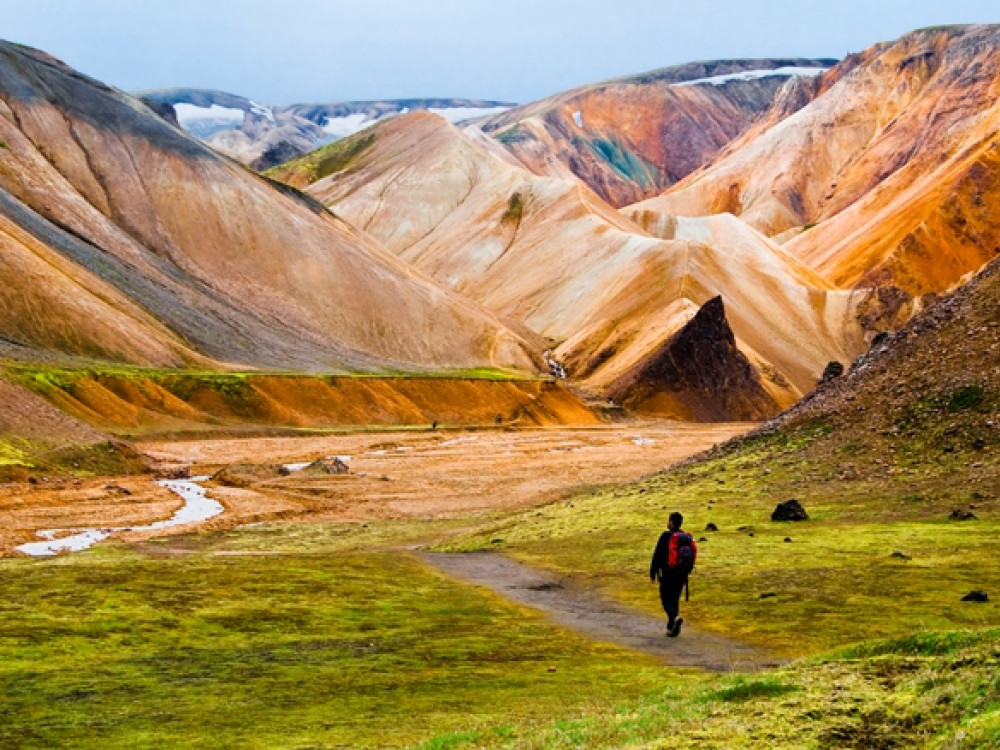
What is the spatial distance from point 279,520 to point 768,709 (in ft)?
150

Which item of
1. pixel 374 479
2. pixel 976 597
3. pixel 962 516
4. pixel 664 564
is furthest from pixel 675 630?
pixel 374 479

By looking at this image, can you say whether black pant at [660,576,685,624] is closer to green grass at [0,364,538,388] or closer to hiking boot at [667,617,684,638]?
hiking boot at [667,617,684,638]

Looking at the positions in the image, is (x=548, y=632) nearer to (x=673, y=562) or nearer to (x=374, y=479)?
(x=673, y=562)

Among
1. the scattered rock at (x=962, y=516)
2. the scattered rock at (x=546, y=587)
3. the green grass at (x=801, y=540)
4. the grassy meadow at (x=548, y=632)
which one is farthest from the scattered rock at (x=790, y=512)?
the scattered rock at (x=546, y=587)

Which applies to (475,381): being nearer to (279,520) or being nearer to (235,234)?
(235,234)

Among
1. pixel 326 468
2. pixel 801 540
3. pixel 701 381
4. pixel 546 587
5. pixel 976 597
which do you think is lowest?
pixel 976 597

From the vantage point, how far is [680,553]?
87.2 feet

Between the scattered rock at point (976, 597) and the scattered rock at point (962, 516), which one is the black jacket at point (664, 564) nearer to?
the scattered rock at point (976, 597)

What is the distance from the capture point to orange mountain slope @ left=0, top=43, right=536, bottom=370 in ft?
451

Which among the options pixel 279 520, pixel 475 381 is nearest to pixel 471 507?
pixel 279 520

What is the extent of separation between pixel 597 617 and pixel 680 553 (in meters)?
4.15

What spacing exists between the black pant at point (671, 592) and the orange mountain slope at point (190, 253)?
334 ft

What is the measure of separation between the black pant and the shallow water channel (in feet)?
84.7

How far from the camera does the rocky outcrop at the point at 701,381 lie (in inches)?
5974
